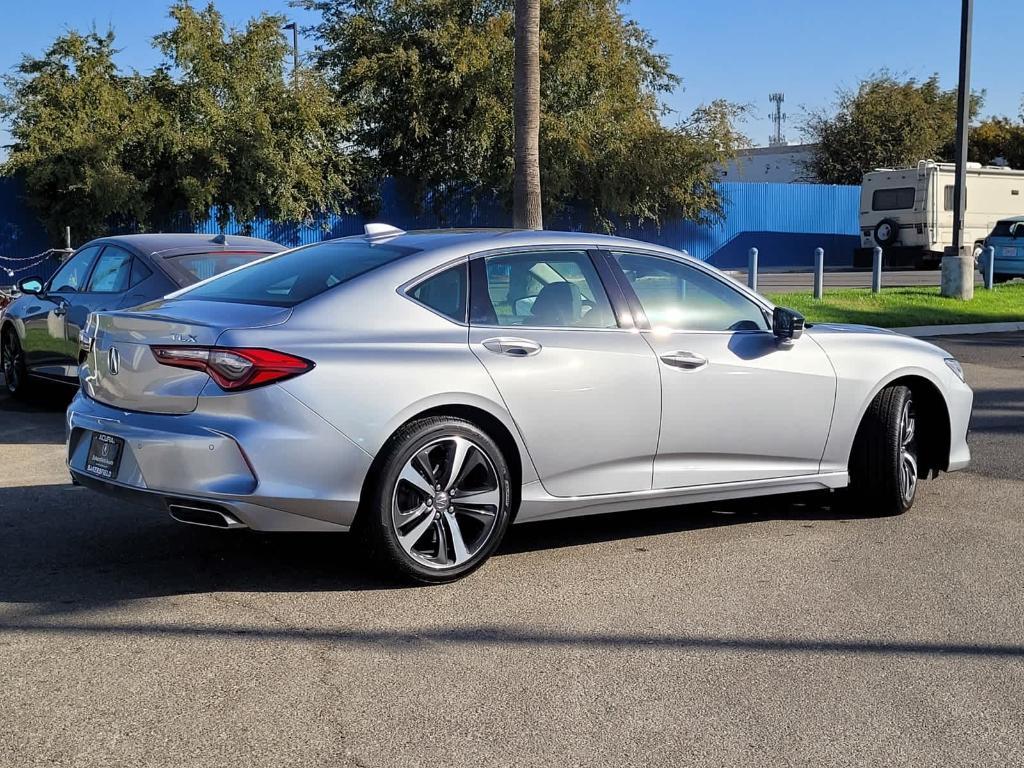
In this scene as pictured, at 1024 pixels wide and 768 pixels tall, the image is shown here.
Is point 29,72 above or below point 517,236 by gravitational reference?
above

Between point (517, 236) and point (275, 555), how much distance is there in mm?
1901

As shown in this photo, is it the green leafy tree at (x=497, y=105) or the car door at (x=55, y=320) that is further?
the green leafy tree at (x=497, y=105)

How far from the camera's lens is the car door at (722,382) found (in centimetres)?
608

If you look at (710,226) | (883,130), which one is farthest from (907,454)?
(883,130)

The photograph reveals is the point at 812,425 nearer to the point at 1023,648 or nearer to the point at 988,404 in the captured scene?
the point at 1023,648

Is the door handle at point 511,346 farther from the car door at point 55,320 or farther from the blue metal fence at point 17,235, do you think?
the blue metal fence at point 17,235

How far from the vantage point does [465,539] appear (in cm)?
554

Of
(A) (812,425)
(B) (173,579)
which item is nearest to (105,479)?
(B) (173,579)

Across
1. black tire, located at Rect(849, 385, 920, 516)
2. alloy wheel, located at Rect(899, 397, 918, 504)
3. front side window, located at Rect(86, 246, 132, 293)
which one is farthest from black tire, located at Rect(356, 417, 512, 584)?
front side window, located at Rect(86, 246, 132, 293)

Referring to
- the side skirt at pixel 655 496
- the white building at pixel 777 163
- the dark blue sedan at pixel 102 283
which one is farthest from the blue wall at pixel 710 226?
the side skirt at pixel 655 496

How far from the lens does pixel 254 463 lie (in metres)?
4.98

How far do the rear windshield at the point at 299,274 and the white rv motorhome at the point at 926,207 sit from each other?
3226 centimetres

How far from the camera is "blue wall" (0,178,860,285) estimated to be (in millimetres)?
28016

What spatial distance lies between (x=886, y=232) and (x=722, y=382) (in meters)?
32.3
